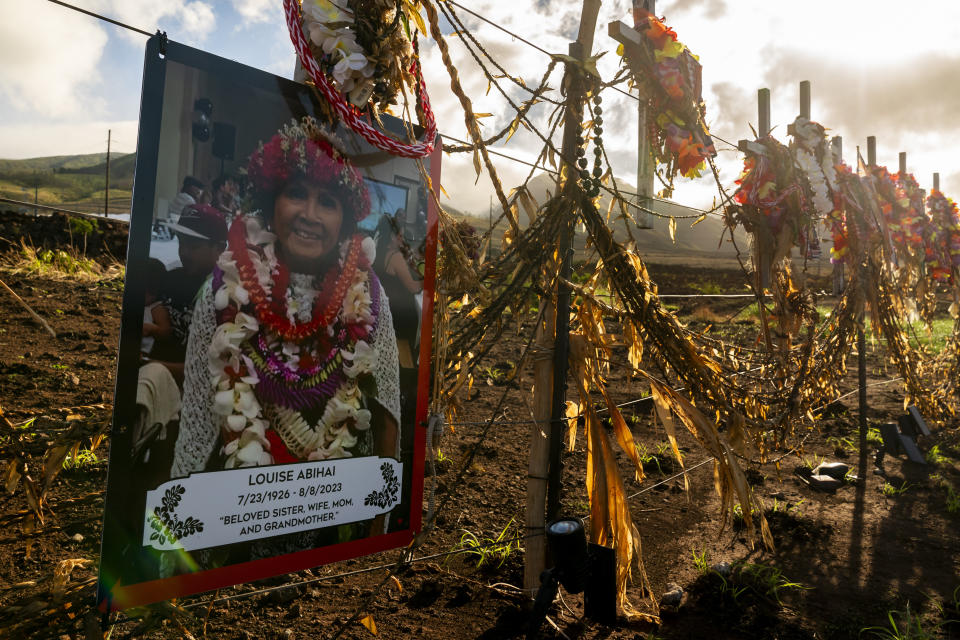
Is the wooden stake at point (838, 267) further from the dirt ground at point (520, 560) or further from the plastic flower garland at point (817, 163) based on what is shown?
the dirt ground at point (520, 560)

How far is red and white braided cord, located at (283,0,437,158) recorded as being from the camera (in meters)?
1.28

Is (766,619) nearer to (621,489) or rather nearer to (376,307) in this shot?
(621,489)

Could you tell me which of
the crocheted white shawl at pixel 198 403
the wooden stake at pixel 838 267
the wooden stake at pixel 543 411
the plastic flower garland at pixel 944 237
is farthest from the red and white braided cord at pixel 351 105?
the plastic flower garland at pixel 944 237

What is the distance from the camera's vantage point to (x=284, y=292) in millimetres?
1297

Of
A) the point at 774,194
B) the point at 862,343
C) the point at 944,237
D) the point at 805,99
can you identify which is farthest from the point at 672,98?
the point at 944,237

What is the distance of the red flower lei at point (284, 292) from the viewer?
123 centimetres

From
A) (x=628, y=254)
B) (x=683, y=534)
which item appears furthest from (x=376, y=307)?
(x=683, y=534)

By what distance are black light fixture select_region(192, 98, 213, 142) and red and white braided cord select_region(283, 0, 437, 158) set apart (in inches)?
8.7

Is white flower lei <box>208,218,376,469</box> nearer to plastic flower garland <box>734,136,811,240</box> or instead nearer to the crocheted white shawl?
the crocheted white shawl

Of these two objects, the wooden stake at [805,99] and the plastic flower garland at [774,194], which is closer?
the plastic flower garland at [774,194]

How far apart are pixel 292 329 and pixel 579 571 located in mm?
861

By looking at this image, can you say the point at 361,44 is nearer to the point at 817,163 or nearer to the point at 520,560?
the point at 520,560

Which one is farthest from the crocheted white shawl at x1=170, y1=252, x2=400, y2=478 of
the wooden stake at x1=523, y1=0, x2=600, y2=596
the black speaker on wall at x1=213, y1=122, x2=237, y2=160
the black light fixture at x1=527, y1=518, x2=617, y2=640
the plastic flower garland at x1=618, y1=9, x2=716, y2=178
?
the plastic flower garland at x1=618, y1=9, x2=716, y2=178

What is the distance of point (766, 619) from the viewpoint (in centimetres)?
226
